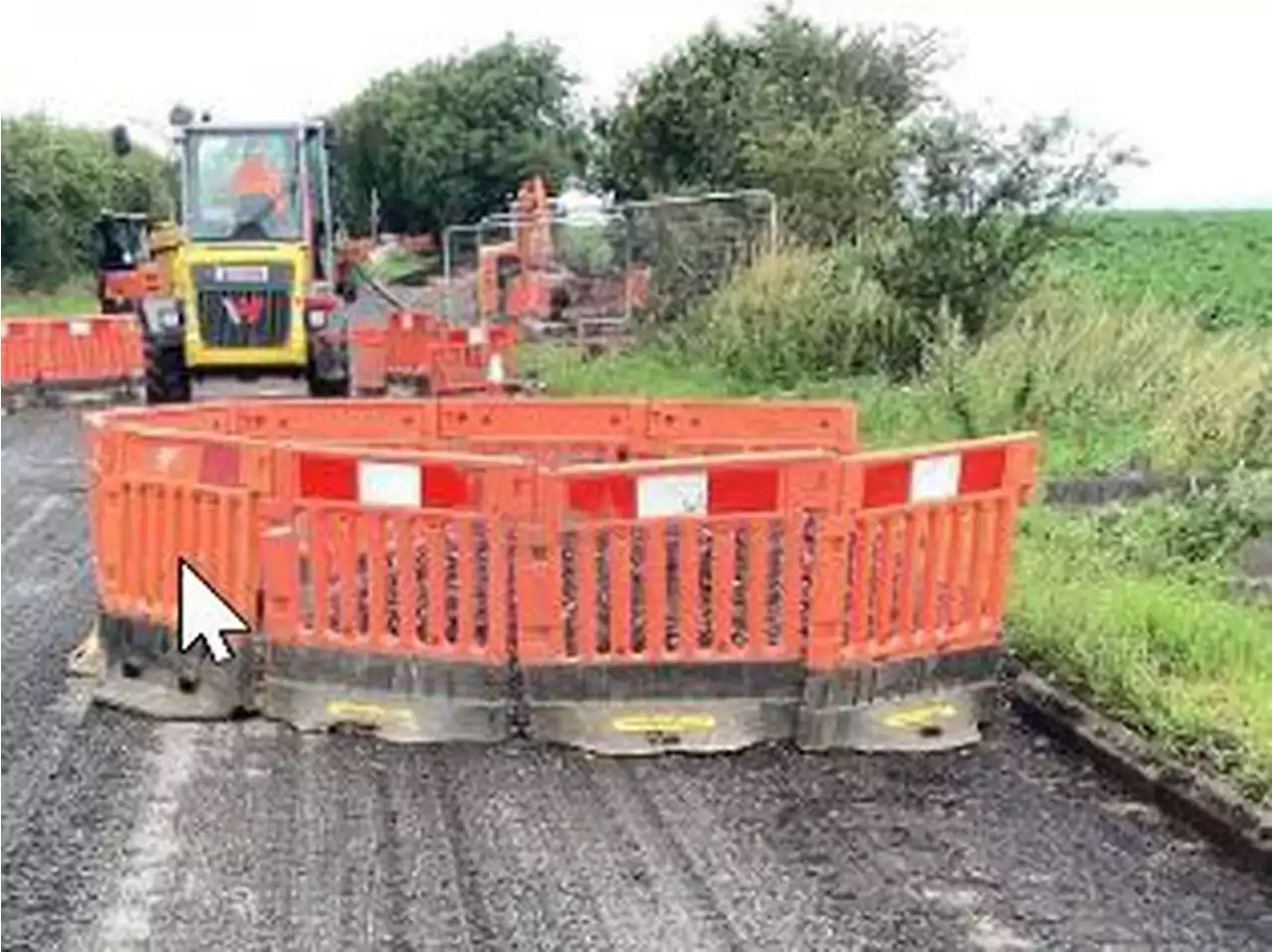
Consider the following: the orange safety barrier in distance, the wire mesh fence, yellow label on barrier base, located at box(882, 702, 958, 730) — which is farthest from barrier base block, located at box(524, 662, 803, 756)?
the orange safety barrier in distance

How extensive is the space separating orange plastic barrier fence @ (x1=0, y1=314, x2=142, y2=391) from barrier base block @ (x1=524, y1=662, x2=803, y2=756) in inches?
762

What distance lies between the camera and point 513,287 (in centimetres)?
2898

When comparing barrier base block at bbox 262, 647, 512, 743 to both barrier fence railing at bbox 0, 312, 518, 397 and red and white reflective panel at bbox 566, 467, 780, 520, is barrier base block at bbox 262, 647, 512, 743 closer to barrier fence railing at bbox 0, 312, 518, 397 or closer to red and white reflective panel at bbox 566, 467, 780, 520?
red and white reflective panel at bbox 566, 467, 780, 520

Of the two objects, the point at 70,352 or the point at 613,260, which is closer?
the point at 70,352

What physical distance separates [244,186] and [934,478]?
13.5 meters

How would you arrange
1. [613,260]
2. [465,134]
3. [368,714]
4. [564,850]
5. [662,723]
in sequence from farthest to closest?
[465,134]
[613,260]
[368,714]
[662,723]
[564,850]

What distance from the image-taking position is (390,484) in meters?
8.03

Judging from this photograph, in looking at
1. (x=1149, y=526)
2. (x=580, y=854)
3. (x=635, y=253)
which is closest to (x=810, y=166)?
(x=635, y=253)

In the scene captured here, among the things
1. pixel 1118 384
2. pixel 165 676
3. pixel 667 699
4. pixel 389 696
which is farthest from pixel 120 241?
pixel 667 699

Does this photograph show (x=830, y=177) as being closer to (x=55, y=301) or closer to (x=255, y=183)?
(x=255, y=183)

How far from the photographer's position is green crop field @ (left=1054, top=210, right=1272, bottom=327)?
21062mm

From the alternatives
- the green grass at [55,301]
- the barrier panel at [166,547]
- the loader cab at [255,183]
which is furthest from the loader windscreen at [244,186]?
the green grass at [55,301]

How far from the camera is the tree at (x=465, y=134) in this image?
69.0 m

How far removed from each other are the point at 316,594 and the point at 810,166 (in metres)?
17.7
